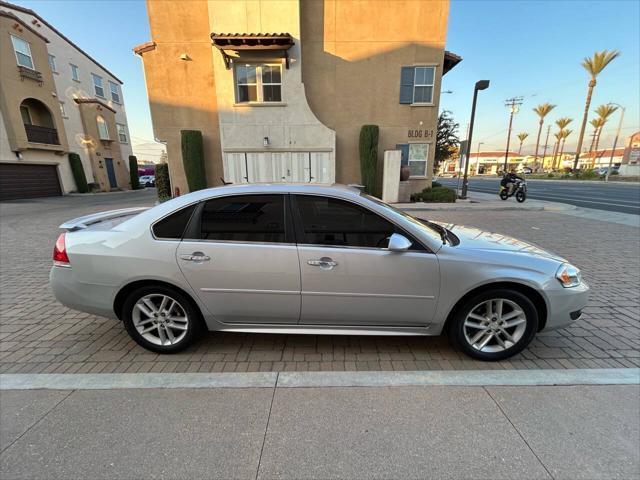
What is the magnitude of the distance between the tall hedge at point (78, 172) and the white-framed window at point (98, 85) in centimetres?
862

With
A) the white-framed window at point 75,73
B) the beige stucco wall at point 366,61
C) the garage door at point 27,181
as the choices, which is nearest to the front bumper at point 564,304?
the beige stucco wall at point 366,61

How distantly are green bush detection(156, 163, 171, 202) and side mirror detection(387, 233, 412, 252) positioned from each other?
14.7m

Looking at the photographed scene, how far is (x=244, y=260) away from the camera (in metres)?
2.56

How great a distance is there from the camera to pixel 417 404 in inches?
87.4

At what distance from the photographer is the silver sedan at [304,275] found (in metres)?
2.53

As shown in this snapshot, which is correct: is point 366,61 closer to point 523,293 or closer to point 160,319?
point 523,293

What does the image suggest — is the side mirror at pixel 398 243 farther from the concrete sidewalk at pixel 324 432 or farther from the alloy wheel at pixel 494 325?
the concrete sidewalk at pixel 324 432

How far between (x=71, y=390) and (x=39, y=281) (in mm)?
3460

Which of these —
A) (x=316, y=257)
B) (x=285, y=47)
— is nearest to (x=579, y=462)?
(x=316, y=257)

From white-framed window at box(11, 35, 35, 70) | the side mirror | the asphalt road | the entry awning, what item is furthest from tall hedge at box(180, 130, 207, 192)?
the asphalt road

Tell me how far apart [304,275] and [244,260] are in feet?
1.77

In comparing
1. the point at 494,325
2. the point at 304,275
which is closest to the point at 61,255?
the point at 304,275

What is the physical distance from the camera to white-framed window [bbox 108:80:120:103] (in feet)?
94.5

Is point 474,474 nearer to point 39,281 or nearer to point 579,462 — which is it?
point 579,462
